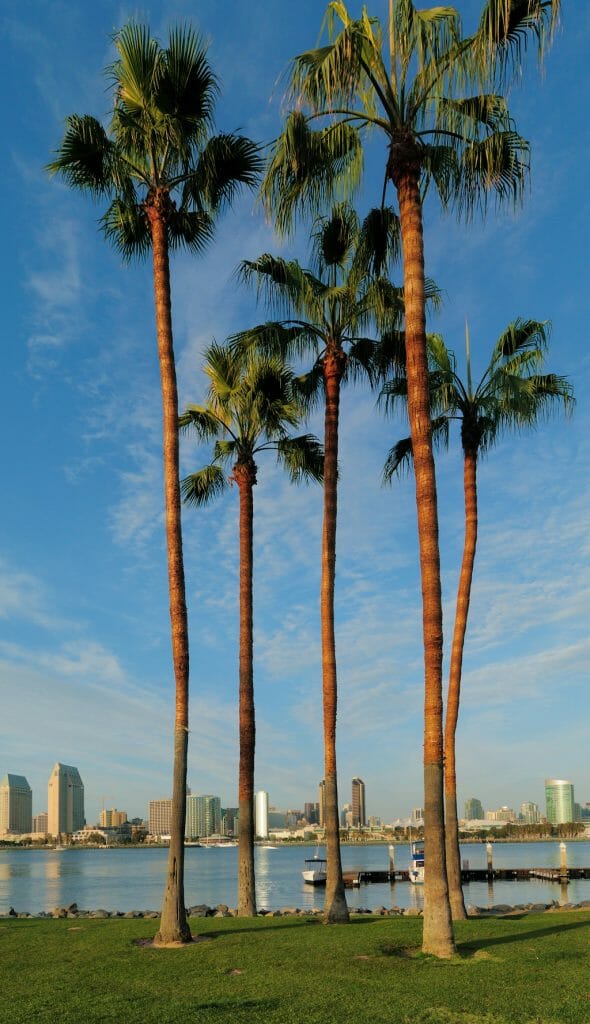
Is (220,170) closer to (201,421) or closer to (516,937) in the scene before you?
(201,421)

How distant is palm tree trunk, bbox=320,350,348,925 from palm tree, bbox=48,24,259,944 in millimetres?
4183

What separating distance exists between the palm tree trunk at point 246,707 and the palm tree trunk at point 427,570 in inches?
336

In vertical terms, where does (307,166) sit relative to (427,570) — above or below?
above

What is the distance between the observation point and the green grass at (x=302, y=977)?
9203mm

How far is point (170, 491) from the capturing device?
16266mm

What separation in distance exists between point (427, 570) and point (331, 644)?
6.24m

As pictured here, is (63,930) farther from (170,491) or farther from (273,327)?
(273,327)

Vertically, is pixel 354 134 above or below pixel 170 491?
above

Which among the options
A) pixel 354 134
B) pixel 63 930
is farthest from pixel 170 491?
pixel 63 930

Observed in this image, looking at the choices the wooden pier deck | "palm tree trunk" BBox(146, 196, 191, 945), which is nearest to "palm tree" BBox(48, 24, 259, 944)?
"palm tree trunk" BBox(146, 196, 191, 945)

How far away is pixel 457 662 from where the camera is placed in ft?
67.9

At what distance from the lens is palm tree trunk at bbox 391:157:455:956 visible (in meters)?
12.3

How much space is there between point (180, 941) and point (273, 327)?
490 inches

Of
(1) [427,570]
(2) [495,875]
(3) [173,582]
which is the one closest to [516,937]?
(1) [427,570]
